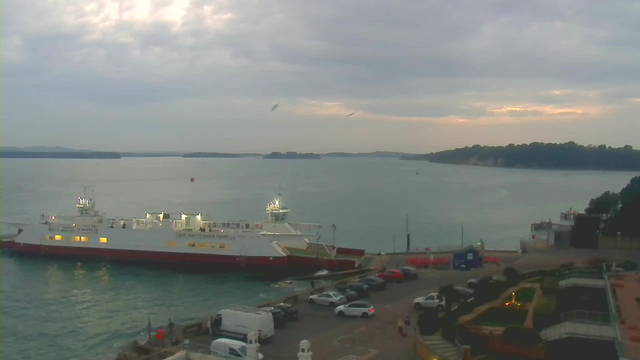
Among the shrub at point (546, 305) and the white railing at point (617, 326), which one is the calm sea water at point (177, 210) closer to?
the shrub at point (546, 305)

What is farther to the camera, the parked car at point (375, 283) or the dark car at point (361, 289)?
the parked car at point (375, 283)

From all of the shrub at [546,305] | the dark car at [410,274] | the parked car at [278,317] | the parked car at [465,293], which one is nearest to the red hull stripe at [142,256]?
the dark car at [410,274]

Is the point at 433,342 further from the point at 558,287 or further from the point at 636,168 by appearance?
the point at 636,168

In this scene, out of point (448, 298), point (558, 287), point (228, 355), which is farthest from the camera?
point (558, 287)

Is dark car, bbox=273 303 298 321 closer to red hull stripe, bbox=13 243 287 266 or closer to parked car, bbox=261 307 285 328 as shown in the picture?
parked car, bbox=261 307 285 328

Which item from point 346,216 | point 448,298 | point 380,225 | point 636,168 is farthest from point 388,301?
point 636,168

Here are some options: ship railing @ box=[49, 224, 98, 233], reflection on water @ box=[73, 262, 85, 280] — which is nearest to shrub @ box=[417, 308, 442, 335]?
reflection on water @ box=[73, 262, 85, 280]

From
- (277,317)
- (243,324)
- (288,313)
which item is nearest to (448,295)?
(288,313)
